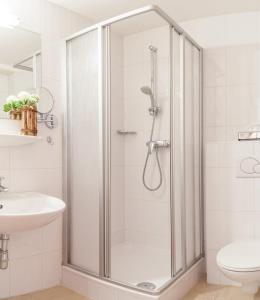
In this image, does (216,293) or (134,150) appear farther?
(134,150)

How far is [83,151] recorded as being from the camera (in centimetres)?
237

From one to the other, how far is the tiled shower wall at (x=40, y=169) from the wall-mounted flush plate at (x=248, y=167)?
1.44 m

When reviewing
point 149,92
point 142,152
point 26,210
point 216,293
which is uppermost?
point 149,92

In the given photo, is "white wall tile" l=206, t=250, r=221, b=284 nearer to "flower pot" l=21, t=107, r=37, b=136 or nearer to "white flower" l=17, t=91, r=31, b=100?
"flower pot" l=21, t=107, r=37, b=136

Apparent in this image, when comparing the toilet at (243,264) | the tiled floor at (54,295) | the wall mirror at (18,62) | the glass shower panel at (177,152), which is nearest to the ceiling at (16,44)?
the wall mirror at (18,62)

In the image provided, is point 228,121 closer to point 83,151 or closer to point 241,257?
point 241,257

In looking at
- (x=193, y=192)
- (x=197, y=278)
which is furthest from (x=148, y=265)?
(x=193, y=192)

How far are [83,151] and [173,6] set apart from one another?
54.2 inches

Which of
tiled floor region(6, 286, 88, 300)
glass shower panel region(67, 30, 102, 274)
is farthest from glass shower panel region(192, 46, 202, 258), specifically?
tiled floor region(6, 286, 88, 300)

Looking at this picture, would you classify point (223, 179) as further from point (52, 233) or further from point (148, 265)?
point (52, 233)

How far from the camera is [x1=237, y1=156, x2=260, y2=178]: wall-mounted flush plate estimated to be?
2484 millimetres

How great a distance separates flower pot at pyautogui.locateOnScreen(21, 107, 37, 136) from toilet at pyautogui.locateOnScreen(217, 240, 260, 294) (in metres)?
1.53

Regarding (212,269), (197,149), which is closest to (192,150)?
(197,149)

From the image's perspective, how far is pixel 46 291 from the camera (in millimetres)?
2381
